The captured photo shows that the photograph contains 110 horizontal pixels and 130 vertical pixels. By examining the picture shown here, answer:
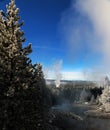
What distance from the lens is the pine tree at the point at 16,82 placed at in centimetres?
3042

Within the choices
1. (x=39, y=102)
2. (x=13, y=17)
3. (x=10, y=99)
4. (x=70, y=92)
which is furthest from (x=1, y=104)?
(x=70, y=92)

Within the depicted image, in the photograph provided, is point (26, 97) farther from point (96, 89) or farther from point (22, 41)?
point (96, 89)

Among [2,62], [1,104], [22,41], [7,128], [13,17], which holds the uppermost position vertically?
[13,17]

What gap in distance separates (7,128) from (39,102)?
17.5 feet

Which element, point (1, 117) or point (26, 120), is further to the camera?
point (26, 120)

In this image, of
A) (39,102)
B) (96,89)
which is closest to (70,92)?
(96,89)

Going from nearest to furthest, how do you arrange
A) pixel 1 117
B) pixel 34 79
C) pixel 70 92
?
pixel 1 117 < pixel 34 79 < pixel 70 92

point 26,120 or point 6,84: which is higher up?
point 6,84

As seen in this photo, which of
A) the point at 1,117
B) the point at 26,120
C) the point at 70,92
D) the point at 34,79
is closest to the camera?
the point at 1,117

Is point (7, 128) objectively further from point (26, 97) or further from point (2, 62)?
point (2, 62)

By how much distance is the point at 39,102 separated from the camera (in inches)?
1342

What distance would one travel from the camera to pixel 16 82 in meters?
31.2

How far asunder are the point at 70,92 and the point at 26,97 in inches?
5934

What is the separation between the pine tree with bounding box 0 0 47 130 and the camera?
30.4m
